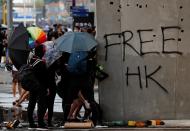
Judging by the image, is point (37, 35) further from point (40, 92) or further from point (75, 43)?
point (40, 92)

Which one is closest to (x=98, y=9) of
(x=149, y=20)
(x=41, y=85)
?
(x=149, y=20)

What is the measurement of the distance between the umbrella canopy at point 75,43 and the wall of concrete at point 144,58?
1.14ft

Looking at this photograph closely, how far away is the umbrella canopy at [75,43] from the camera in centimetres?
1096

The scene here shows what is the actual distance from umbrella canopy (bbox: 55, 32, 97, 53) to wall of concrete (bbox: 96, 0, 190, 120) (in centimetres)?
35

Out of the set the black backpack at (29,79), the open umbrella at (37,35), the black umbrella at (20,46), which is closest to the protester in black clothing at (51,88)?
the black backpack at (29,79)

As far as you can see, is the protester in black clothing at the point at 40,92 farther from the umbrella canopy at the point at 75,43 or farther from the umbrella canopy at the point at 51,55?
the umbrella canopy at the point at 75,43

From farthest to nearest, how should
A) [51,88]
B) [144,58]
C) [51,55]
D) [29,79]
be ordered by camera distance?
[144,58] → [51,88] → [51,55] → [29,79]

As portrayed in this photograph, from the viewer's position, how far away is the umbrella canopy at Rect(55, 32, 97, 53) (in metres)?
11.0

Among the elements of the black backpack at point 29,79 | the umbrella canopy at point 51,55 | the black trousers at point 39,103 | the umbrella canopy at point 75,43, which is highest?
the umbrella canopy at point 75,43

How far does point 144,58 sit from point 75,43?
1341 mm

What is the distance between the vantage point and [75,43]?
11031 millimetres

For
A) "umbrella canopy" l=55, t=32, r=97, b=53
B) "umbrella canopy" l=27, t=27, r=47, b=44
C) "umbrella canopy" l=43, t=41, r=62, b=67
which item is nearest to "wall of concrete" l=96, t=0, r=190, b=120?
"umbrella canopy" l=55, t=32, r=97, b=53

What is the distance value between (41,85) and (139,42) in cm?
197

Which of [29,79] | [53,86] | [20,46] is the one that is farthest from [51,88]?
[20,46]
